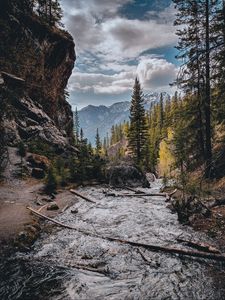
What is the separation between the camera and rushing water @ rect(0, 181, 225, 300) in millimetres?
7008

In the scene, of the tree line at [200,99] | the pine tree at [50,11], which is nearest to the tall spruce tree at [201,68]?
the tree line at [200,99]

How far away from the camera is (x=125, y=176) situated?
29547mm

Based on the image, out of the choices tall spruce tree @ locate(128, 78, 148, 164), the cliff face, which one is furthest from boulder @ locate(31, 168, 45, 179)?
tall spruce tree @ locate(128, 78, 148, 164)

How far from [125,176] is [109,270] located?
69.8 feet

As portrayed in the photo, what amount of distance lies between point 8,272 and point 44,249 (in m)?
2.06

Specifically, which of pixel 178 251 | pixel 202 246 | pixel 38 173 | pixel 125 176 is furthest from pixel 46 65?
pixel 202 246

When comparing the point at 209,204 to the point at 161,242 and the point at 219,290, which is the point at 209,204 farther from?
the point at 219,290

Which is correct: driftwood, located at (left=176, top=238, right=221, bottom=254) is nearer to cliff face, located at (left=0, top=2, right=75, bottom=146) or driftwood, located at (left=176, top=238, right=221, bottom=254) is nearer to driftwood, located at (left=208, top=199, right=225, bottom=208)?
driftwood, located at (left=208, top=199, right=225, bottom=208)

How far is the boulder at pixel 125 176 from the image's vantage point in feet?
95.0

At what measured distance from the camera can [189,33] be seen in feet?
83.6

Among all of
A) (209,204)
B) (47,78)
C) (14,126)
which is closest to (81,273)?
(209,204)

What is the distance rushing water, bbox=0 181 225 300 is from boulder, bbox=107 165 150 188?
51.9ft

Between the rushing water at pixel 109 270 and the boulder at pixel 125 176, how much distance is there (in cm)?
1582

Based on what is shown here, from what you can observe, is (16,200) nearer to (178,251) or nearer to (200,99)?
(178,251)
